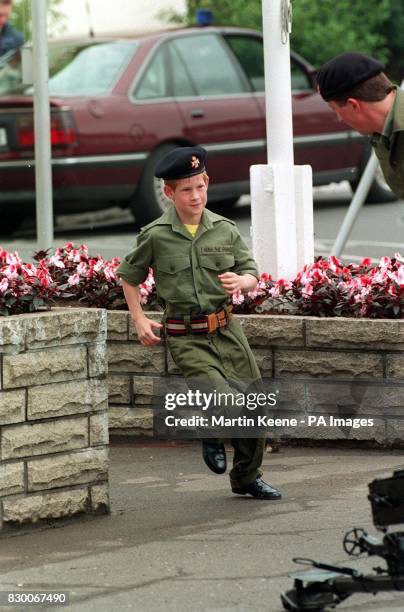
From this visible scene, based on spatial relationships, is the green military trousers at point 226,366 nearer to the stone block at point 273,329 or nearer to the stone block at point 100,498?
the stone block at point 100,498

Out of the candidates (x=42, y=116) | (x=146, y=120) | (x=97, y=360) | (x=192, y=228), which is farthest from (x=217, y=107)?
(x=97, y=360)

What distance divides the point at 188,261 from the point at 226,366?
0.45 meters

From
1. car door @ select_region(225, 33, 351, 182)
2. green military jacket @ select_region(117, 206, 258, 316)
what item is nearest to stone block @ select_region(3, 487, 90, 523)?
green military jacket @ select_region(117, 206, 258, 316)

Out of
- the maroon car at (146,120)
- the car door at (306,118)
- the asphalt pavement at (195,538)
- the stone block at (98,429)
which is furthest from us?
the car door at (306,118)

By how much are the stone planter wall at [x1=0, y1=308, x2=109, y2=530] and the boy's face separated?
1.83 feet

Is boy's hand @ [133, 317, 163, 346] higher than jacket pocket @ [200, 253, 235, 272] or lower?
lower

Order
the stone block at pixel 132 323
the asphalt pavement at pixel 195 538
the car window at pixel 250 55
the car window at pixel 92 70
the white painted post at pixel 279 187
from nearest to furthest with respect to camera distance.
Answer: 1. the asphalt pavement at pixel 195 538
2. the stone block at pixel 132 323
3. the white painted post at pixel 279 187
4. the car window at pixel 92 70
5. the car window at pixel 250 55

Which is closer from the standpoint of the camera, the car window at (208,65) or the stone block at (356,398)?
the stone block at (356,398)

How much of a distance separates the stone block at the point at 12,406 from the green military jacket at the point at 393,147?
70.6 inches

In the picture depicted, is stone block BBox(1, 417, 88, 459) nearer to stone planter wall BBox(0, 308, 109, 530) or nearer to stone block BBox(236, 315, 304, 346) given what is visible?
stone planter wall BBox(0, 308, 109, 530)

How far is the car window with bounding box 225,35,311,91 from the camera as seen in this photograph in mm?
15672

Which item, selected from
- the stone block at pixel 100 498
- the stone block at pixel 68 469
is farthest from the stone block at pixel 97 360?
the stone block at pixel 100 498

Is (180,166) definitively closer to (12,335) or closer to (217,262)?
(217,262)

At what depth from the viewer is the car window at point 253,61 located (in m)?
15.7
